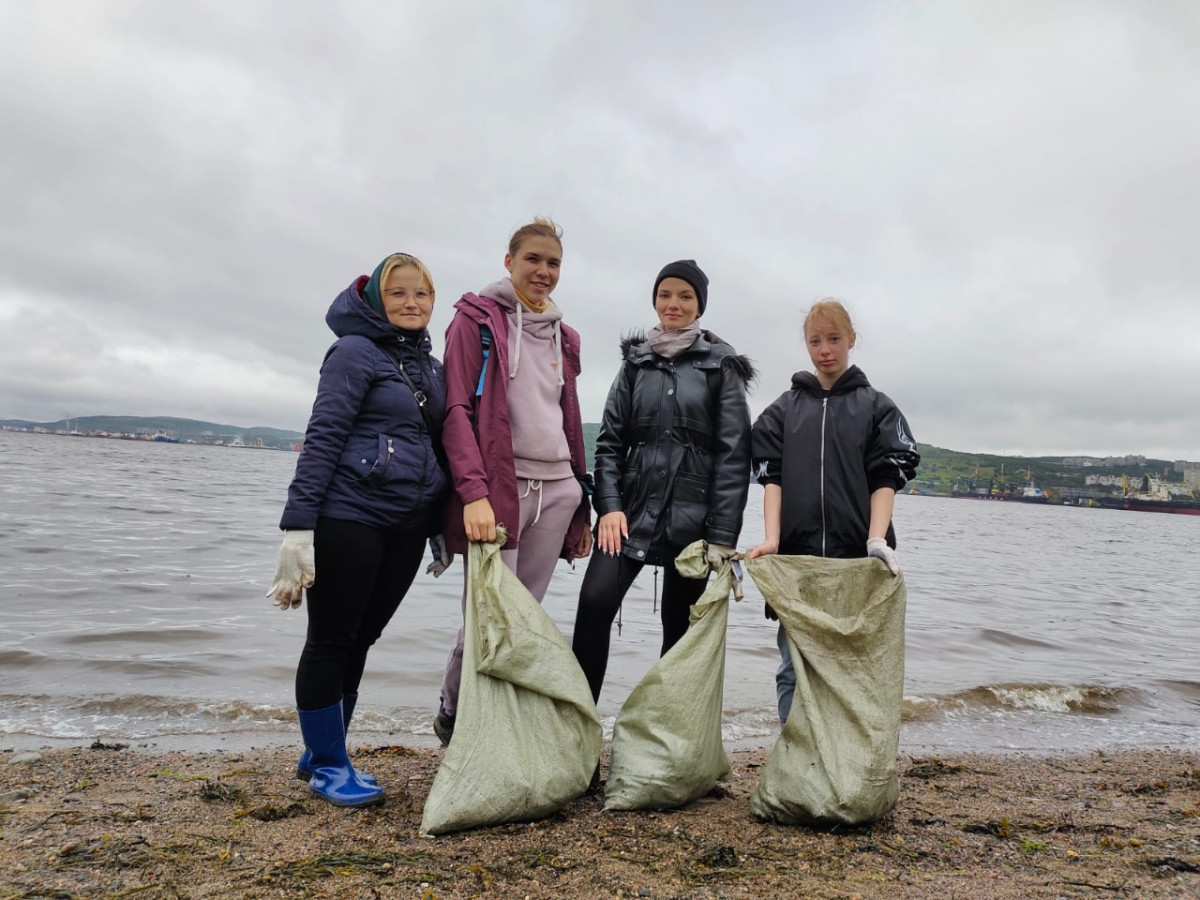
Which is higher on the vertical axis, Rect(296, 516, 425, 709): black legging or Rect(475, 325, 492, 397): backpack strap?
Rect(475, 325, 492, 397): backpack strap

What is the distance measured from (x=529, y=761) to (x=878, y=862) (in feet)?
3.85

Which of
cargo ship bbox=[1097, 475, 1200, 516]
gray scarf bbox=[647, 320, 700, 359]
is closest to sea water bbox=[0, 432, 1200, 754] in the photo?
gray scarf bbox=[647, 320, 700, 359]

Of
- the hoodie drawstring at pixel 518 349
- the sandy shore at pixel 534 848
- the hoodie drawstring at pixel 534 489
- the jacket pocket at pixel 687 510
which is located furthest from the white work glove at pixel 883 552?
the hoodie drawstring at pixel 518 349

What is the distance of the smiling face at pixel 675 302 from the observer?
3055 mm

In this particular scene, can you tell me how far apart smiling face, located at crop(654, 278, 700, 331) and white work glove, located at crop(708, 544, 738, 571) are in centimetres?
92

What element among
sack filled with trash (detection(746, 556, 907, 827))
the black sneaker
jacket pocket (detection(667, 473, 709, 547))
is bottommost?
the black sneaker

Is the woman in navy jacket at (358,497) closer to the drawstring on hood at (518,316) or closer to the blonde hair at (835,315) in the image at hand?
the drawstring on hood at (518,316)

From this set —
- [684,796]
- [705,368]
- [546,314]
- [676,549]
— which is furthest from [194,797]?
[705,368]

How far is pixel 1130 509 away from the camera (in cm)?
11075

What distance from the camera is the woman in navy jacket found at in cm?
252

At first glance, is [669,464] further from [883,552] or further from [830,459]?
[883,552]

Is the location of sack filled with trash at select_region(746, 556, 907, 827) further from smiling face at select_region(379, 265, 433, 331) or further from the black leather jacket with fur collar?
smiling face at select_region(379, 265, 433, 331)

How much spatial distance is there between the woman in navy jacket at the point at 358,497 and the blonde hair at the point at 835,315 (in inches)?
62.5

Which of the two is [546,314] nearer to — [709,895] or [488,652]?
[488,652]
